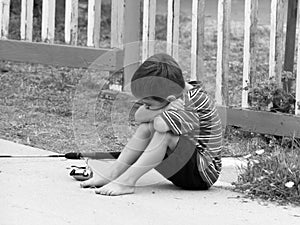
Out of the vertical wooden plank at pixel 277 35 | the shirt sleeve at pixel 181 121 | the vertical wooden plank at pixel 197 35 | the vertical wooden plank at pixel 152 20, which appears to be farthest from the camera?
the vertical wooden plank at pixel 152 20

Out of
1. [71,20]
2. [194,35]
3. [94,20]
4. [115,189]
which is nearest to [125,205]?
[115,189]

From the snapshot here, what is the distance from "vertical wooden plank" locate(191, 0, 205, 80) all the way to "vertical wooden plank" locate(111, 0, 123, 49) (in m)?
0.79

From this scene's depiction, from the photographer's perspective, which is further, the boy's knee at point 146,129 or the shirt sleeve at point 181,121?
the boy's knee at point 146,129

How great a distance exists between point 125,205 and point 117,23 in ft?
9.69

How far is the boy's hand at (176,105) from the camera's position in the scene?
462 cm

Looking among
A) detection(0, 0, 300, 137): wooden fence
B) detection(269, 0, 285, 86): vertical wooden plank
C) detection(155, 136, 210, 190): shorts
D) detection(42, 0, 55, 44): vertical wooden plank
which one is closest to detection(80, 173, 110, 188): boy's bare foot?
detection(155, 136, 210, 190): shorts

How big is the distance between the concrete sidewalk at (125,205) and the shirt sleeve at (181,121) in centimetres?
40

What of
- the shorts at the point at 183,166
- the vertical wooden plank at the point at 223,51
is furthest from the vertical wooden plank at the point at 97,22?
the shorts at the point at 183,166

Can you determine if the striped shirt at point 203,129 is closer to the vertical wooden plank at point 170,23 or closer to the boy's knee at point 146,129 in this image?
the boy's knee at point 146,129

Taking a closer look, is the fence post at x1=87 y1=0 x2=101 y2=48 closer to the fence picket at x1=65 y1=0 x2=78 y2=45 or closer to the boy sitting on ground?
the fence picket at x1=65 y1=0 x2=78 y2=45

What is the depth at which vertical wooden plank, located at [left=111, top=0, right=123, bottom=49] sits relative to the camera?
7.11m

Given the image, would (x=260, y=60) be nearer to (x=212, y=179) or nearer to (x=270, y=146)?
(x=270, y=146)

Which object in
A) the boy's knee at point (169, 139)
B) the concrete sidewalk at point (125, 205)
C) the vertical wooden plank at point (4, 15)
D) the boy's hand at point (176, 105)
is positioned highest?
the vertical wooden plank at point (4, 15)

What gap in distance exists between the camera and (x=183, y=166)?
15.4 ft
